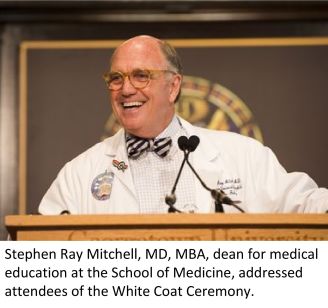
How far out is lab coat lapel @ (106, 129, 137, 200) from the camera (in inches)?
112

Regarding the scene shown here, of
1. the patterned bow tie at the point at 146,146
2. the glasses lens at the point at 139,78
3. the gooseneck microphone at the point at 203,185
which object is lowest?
the gooseneck microphone at the point at 203,185

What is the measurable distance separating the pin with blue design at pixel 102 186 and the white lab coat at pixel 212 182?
1cm

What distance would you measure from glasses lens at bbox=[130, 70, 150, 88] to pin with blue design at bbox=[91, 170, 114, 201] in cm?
32

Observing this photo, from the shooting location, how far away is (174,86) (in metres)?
3.05

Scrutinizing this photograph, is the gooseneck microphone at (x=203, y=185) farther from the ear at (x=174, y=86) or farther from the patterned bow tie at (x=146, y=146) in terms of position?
the ear at (x=174, y=86)

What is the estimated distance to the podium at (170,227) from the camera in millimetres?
1999

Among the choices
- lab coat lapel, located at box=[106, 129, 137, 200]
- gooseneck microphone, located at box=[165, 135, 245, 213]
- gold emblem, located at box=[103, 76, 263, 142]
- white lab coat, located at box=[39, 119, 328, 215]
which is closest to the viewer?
gooseneck microphone, located at box=[165, 135, 245, 213]

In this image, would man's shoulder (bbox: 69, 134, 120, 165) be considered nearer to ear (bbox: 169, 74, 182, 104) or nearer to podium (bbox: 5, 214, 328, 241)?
ear (bbox: 169, 74, 182, 104)

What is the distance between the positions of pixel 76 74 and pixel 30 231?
2264mm

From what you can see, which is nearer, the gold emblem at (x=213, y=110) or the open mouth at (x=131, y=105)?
the open mouth at (x=131, y=105)

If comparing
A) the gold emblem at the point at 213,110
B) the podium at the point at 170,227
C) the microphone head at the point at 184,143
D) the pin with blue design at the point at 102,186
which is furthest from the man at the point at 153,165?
the gold emblem at the point at 213,110

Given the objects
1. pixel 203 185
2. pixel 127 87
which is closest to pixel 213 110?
pixel 127 87

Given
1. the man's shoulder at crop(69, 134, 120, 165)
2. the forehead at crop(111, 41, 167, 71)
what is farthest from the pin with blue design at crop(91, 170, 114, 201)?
the forehead at crop(111, 41, 167, 71)

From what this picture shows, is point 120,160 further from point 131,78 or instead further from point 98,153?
point 131,78
